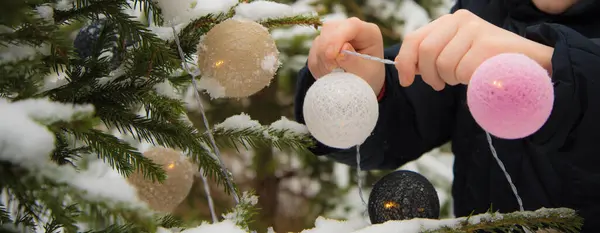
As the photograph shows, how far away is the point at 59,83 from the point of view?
21.3 inches

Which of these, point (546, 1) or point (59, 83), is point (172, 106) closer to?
point (59, 83)

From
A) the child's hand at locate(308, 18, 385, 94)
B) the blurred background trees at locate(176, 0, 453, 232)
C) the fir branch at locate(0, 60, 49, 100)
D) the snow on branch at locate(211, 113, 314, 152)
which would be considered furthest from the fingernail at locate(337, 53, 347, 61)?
the blurred background trees at locate(176, 0, 453, 232)

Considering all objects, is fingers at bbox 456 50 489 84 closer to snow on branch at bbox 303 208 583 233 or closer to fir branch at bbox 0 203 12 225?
snow on branch at bbox 303 208 583 233

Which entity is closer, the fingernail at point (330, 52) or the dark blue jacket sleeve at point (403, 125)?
the fingernail at point (330, 52)

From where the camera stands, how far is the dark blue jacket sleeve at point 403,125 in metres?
0.86

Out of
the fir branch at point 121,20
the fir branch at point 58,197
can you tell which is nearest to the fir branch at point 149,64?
the fir branch at point 121,20

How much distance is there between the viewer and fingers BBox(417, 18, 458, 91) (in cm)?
55

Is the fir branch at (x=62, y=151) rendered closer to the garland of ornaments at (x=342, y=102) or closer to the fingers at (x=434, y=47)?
the garland of ornaments at (x=342, y=102)

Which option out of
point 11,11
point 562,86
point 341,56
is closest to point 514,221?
point 562,86

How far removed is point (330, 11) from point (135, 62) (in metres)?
1.24

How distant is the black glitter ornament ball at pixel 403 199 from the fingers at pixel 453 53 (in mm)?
140

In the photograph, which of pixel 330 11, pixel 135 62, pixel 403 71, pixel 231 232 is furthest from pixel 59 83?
pixel 330 11

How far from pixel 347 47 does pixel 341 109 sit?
3.8 inches

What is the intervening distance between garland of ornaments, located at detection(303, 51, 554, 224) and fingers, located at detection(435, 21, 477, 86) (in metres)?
0.05
